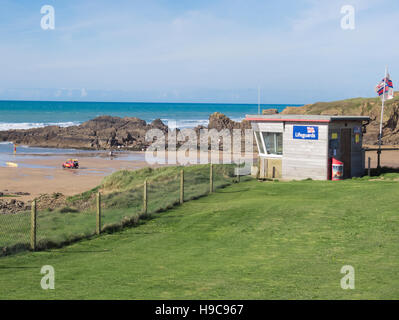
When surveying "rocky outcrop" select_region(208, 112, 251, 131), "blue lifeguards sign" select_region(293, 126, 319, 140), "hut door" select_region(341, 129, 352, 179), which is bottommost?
"hut door" select_region(341, 129, 352, 179)

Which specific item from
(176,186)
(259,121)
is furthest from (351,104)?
(176,186)

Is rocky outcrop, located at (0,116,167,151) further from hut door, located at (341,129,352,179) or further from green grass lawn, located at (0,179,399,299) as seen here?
green grass lawn, located at (0,179,399,299)

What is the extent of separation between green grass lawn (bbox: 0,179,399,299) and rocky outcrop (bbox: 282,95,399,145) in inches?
1910

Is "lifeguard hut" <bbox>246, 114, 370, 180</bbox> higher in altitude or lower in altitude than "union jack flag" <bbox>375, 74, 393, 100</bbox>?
lower

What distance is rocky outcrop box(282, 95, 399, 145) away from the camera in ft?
219

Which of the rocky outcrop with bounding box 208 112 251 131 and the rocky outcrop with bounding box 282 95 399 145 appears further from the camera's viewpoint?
the rocky outcrop with bounding box 208 112 251 131

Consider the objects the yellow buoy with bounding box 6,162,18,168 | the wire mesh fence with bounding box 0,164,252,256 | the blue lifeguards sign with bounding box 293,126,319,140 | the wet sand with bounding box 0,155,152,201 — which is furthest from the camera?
the yellow buoy with bounding box 6,162,18,168

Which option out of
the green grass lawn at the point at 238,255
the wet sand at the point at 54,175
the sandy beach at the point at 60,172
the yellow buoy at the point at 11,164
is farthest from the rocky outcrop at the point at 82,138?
the green grass lawn at the point at 238,255

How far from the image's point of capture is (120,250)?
1387cm

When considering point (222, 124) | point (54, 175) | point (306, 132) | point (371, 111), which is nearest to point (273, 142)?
point (306, 132)

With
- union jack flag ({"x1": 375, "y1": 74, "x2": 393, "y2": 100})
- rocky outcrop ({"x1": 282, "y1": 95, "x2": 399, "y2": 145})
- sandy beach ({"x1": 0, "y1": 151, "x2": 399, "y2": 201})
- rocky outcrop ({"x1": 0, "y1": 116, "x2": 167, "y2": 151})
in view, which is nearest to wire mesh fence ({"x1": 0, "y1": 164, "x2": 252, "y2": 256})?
sandy beach ({"x1": 0, "y1": 151, "x2": 399, "y2": 201})

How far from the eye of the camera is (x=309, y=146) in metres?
27.2

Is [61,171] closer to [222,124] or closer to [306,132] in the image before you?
[306,132]

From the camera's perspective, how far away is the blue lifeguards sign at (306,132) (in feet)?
88.2
